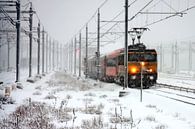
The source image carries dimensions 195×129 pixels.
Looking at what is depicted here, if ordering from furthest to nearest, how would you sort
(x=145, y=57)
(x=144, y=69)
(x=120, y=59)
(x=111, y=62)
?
(x=111, y=62) < (x=120, y=59) < (x=145, y=57) < (x=144, y=69)

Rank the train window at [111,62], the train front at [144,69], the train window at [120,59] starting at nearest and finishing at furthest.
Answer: the train front at [144,69] < the train window at [120,59] < the train window at [111,62]

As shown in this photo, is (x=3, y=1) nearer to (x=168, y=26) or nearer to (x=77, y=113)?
(x=77, y=113)

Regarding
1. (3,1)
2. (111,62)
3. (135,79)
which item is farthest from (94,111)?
(111,62)

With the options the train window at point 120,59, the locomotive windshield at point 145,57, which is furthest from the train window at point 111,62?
the locomotive windshield at point 145,57

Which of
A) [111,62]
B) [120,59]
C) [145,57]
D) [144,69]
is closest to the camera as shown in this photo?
[144,69]

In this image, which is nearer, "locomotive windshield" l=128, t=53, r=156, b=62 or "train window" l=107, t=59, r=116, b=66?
"locomotive windshield" l=128, t=53, r=156, b=62

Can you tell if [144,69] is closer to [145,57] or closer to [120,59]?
[145,57]

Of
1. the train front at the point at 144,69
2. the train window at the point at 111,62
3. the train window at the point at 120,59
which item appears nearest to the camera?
the train front at the point at 144,69

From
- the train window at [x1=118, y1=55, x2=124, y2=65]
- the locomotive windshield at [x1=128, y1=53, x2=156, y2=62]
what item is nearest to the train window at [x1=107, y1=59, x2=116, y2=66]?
the train window at [x1=118, y1=55, x2=124, y2=65]

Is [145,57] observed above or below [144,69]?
above

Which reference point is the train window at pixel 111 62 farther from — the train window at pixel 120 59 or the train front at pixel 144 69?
the train front at pixel 144 69

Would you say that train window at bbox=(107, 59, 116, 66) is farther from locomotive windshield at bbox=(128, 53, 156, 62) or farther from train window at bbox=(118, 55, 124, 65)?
locomotive windshield at bbox=(128, 53, 156, 62)

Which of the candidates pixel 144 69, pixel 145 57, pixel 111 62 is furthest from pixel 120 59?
pixel 111 62

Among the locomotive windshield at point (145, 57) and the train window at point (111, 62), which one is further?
the train window at point (111, 62)
